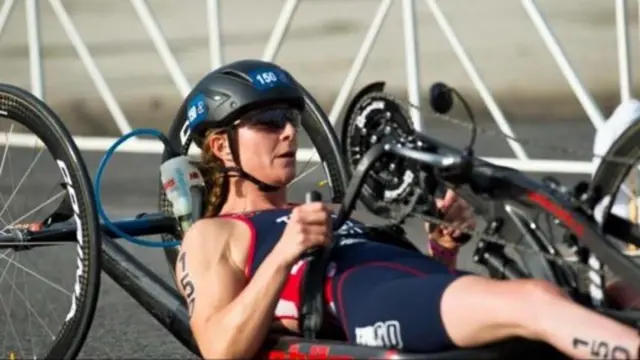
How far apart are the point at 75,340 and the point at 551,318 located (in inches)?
80.3

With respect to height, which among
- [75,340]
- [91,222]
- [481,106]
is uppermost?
[91,222]

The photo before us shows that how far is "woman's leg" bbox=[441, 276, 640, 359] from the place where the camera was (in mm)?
3889

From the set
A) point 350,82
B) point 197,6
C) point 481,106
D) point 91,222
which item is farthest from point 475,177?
point 197,6

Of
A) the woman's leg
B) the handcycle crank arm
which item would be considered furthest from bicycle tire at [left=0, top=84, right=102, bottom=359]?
the woman's leg

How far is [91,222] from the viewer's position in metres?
5.44

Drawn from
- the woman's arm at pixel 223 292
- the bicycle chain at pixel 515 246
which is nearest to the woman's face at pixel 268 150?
the woman's arm at pixel 223 292

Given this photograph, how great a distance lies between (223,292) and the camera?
15.0ft

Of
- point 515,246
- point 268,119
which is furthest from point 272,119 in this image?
point 515,246

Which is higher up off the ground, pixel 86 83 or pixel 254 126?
pixel 254 126

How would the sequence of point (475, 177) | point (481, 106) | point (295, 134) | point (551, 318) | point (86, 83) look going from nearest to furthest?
1. point (551, 318)
2. point (475, 177)
3. point (295, 134)
4. point (481, 106)
5. point (86, 83)

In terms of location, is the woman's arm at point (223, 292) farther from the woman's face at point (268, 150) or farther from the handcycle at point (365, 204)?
the woman's face at point (268, 150)

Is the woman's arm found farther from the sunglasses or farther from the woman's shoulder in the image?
the sunglasses

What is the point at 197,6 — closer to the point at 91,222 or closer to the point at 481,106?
the point at 481,106

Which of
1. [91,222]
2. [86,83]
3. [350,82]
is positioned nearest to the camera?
[91,222]
